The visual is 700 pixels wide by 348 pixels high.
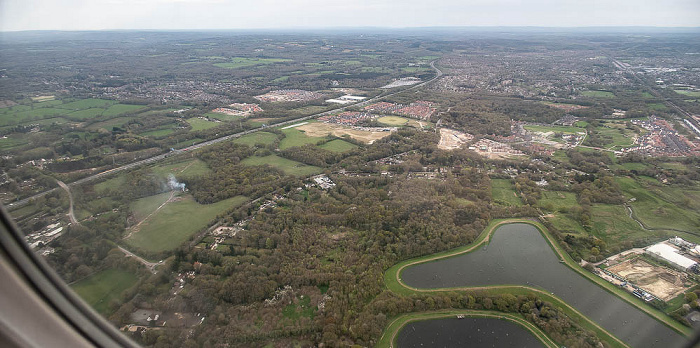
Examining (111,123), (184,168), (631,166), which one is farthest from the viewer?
(111,123)

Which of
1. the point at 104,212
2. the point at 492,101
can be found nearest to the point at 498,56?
the point at 492,101

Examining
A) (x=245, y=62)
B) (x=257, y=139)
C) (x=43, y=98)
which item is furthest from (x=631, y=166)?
(x=245, y=62)

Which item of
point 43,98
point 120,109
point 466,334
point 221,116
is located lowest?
point 466,334

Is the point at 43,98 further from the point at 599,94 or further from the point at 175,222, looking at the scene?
the point at 599,94

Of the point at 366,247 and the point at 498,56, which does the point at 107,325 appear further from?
the point at 498,56

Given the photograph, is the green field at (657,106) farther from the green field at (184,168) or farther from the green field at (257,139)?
the green field at (184,168)

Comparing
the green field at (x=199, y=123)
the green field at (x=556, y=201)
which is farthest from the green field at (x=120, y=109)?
the green field at (x=556, y=201)

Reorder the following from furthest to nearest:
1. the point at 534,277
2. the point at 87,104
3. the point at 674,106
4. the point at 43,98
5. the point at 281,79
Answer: the point at 281,79 < the point at 674,106 < the point at 87,104 < the point at 43,98 < the point at 534,277
